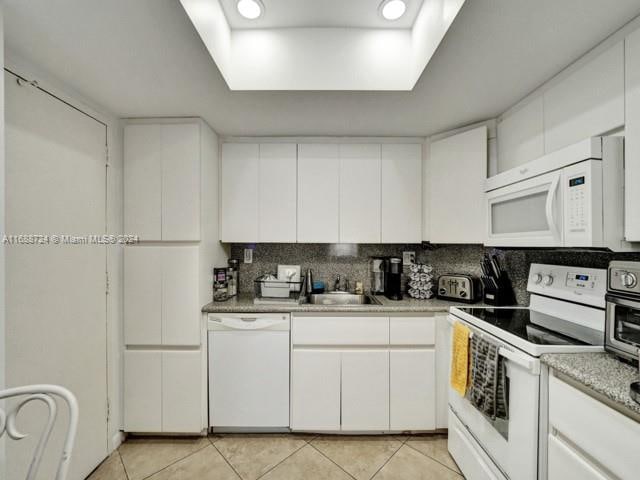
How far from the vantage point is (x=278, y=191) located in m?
2.23

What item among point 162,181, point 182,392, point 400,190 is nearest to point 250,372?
point 182,392

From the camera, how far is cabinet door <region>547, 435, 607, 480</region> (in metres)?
0.92

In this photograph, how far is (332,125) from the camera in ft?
6.64

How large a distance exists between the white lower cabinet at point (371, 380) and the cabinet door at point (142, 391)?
919 millimetres

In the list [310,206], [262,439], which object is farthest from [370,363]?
[310,206]

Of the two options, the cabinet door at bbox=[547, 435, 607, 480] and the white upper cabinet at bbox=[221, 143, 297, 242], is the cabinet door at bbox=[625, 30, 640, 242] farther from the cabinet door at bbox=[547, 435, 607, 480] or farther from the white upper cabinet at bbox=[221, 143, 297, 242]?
the white upper cabinet at bbox=[221, 143, 297, 242]

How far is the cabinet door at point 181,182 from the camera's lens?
6.32 ft

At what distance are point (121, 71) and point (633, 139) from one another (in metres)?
2.23

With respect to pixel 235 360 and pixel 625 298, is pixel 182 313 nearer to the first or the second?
pixel 235 360

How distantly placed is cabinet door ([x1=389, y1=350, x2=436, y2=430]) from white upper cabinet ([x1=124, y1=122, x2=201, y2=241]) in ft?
5.33

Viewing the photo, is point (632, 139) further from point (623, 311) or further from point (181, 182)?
point (181, 182)

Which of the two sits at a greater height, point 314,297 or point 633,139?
point 633,139

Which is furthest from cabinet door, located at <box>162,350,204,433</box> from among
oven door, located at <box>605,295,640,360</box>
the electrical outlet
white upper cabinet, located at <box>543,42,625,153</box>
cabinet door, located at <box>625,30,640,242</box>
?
white upper cabinet, located at <box>543,42,625,153</box>

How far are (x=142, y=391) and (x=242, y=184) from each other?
1.59 meters
